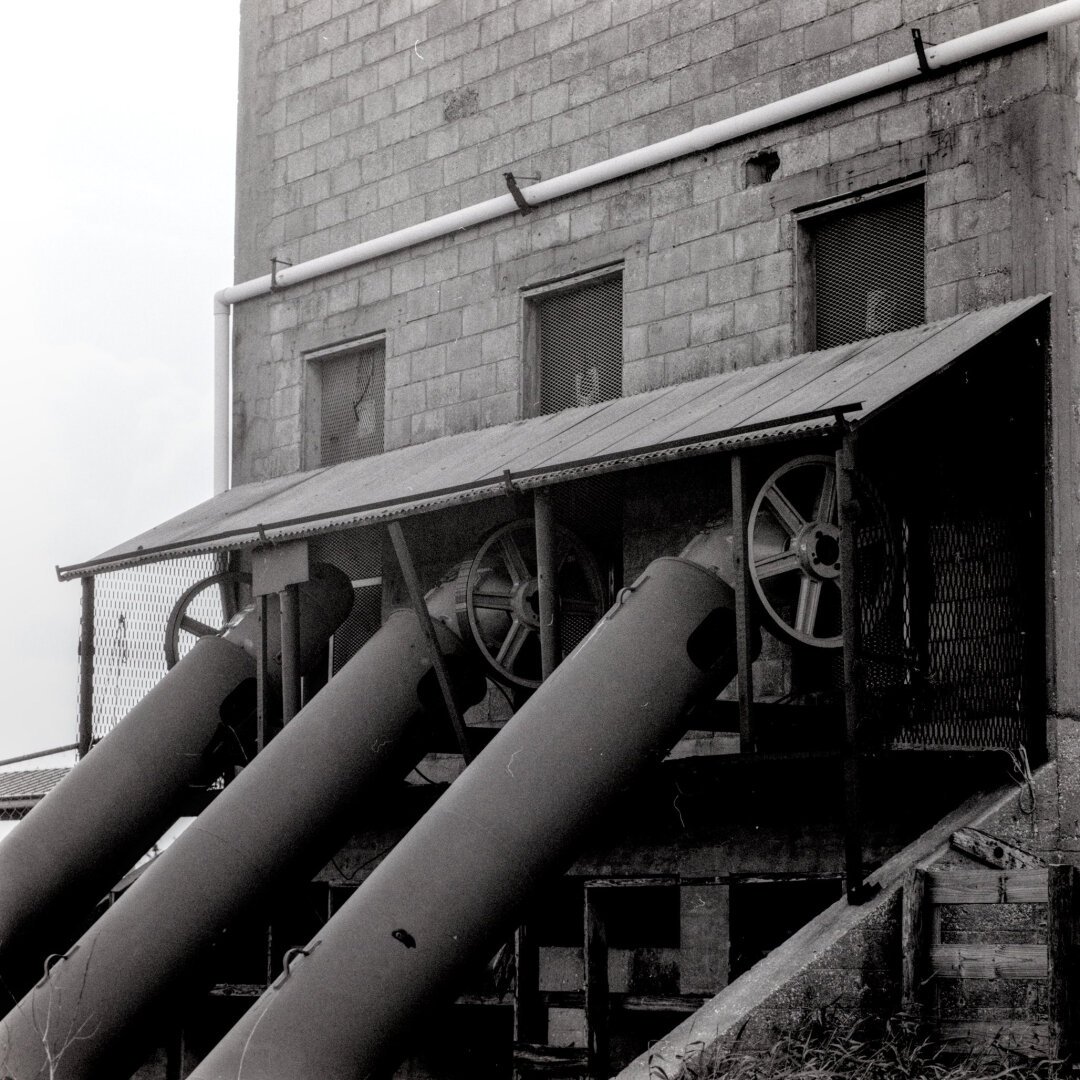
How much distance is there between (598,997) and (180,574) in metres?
5.58

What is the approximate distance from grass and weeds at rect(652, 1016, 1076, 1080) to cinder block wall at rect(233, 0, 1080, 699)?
2.49m

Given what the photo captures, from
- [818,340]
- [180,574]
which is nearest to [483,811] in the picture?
[818,340]

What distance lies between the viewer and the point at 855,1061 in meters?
10.3

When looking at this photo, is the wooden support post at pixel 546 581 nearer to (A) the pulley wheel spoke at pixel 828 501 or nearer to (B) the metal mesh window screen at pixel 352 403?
(A) the pulley wheel spoke at pixel 828 501

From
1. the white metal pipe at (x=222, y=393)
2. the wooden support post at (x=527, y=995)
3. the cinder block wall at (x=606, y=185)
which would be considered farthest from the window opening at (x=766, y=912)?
the white metal pipe at (x=222, y=393)

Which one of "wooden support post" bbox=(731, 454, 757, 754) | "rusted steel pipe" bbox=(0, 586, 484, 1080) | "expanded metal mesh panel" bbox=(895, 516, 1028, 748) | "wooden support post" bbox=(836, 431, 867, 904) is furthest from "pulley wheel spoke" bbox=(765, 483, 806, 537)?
"rusted steel pipe" bbox=(0, 586, 484, 1080)

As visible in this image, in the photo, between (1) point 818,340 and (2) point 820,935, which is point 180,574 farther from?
(2) point 820,935

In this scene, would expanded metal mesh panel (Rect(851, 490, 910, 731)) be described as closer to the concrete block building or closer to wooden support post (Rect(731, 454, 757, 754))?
the concrete block building

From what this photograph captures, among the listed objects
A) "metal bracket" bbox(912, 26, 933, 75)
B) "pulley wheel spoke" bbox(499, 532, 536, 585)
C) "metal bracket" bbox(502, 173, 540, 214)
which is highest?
"metal bracket" bbox(912, 26, 933, 75)

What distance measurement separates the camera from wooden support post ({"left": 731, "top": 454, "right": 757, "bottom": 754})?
37.2 ft

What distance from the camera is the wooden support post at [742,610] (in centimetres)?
1134

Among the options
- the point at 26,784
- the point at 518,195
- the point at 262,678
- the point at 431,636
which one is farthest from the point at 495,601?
the point at 26,784

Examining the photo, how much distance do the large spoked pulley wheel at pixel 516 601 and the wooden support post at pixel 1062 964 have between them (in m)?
4.07

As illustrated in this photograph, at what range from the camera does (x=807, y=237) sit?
14.1 m
